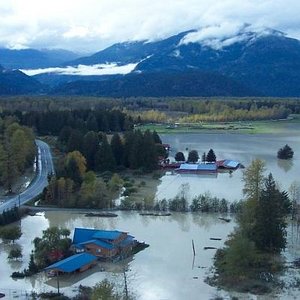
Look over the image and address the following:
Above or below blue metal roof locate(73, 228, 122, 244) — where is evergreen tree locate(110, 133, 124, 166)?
above

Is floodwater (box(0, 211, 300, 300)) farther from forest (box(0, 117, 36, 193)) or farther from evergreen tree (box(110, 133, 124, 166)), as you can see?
evergreen tree (box(110, 133, 124, 166))

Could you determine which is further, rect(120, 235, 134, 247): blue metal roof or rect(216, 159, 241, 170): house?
rect(216, 159, 241, 170): house

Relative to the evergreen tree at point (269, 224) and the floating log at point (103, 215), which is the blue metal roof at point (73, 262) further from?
the floating log at point (103, 215)

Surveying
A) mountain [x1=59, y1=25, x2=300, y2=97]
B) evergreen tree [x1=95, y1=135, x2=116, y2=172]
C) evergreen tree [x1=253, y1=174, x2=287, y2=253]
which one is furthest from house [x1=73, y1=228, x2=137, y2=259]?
mountain [x1=59, y1=25, x2=300, y2=97]

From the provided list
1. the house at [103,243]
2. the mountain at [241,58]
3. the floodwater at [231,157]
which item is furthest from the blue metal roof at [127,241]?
the mountain at [241,58]

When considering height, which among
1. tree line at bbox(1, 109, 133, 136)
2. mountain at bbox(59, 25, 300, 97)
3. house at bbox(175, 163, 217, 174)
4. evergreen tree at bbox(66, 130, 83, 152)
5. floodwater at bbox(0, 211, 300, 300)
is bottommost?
floodwater at bbox(0, 211, 300, 300)

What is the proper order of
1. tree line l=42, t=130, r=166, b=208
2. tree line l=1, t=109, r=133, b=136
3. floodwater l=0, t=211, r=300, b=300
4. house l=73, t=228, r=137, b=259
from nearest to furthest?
1. floodwater l=0, t=211, r=300, b=300
2. house l=73, t=228, r=137, b=259
3. tree line l=42, t=130, r=166, b=208
4. tree line l=1, t=109, r=133, b=136

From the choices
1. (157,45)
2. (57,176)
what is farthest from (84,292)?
(157,45)

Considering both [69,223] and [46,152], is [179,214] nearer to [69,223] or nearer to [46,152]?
[69,223]
